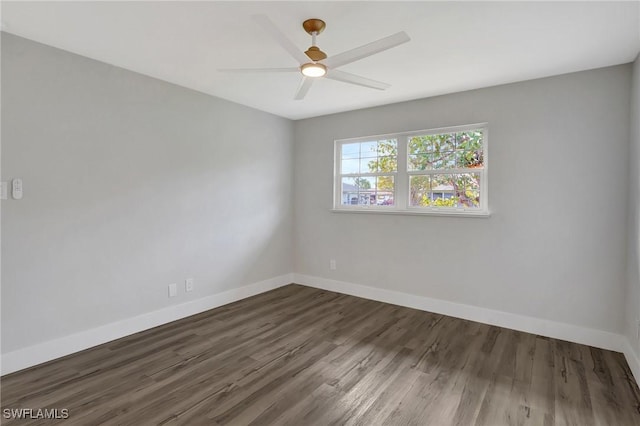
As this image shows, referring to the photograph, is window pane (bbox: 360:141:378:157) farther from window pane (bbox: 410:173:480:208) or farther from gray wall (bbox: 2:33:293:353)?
gray wall (bbox: 2:33:293:353)

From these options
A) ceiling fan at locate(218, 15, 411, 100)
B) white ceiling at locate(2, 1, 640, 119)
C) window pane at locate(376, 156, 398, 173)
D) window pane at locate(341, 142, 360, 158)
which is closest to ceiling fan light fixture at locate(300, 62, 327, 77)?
ceiling fan at locate(218, 15, 411, 100)

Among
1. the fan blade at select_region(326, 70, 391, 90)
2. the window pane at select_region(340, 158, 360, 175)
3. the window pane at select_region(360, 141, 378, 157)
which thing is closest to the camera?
the fan blade at select_region(326, 70, 391, 90)

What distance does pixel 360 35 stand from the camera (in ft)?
7.41

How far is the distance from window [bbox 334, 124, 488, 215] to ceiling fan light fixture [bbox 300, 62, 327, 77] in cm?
197

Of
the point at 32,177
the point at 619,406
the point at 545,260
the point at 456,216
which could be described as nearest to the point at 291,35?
the point at 32,177

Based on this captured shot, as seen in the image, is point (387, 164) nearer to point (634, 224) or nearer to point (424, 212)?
point (424, 212)

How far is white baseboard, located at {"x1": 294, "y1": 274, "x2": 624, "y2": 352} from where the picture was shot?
2758 millimetres

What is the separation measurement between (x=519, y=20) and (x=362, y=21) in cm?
101

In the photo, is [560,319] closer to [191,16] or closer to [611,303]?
[611,303]

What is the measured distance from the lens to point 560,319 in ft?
9.61

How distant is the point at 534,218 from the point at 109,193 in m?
3.94

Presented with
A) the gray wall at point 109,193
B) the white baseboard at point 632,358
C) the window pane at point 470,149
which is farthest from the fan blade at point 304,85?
the white baseboard at point 632,358

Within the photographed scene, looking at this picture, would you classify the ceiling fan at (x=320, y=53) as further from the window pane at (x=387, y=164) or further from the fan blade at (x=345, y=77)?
the window pane at (x=387, y=164)


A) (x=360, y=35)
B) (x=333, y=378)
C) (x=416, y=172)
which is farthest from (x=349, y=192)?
(x=333, y=378)
